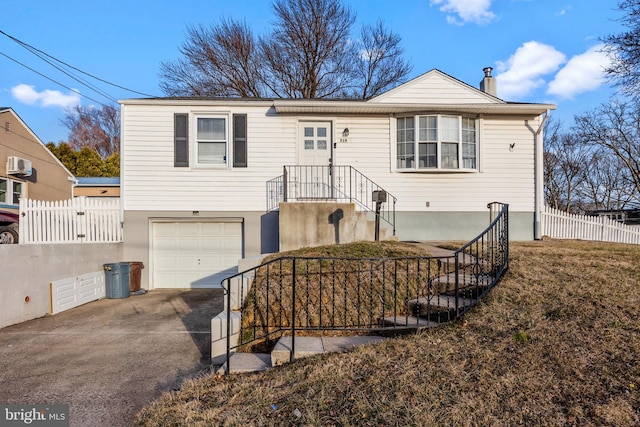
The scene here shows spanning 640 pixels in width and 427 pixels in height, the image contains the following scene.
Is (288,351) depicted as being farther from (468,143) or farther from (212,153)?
(468,143)

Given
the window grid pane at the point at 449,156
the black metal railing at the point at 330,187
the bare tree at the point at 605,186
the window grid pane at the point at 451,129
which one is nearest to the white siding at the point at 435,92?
the window grid pane at the point at 451,129

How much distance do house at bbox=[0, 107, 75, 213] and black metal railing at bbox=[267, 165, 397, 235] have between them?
11.0 m

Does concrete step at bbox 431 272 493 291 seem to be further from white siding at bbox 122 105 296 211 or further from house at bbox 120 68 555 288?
white siding at bbox 122 105 296 211

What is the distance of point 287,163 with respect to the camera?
9.29 metres

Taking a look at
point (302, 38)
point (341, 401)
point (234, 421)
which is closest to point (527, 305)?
point (341, 401)

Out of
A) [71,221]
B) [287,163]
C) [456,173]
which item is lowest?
[71,221]

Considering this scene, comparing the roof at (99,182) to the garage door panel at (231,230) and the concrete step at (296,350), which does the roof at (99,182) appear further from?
the concrete step at (296,350)

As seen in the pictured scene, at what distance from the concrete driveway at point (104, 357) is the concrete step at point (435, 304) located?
2574mm

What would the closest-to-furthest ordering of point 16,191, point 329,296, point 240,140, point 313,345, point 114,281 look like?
point 313,345
point 329,296
point 114,281
point 240,140
point 16,191

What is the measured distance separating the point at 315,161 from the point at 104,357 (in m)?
6.58

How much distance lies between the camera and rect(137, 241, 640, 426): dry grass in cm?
235

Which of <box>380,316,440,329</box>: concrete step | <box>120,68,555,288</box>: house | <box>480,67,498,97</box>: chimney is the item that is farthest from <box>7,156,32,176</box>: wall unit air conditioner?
<box>480,67,498,97</box>: chimney

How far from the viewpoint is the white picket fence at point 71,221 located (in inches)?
312

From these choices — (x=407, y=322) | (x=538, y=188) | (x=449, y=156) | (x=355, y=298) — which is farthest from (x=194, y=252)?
(x=538, y=188)
